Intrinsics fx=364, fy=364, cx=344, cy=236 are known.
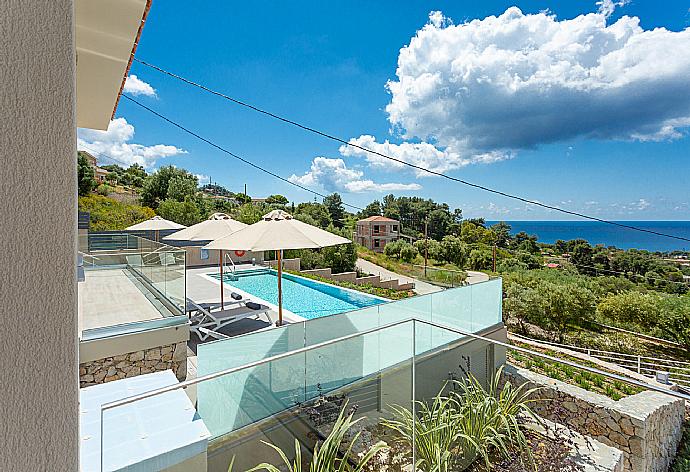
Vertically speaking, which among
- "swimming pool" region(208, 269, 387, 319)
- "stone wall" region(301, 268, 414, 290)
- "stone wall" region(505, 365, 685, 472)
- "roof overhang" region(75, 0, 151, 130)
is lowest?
"stone wall" region(505, 365, 685, 472)

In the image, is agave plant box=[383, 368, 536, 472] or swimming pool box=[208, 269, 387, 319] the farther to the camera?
swimming pool box=[208, 269, 387, 319]

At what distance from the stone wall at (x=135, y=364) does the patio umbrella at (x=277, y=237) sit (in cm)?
173

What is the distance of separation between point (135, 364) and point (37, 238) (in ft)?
18.1

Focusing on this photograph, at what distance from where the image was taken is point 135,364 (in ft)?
17.5

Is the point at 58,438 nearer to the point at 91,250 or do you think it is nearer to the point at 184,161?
the point at 91,250

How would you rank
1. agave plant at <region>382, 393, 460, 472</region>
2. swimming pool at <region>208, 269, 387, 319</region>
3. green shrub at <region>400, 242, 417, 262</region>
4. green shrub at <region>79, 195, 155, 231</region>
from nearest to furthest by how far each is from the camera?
agave plant at <region>382, 393, 460, 472</region> → swimming pool at <region>208, 269, 387, 319</region> → green shrub at <region>79, 195, 155, 231</region> → green shrub at <region>400, 242, 417, 262</region>

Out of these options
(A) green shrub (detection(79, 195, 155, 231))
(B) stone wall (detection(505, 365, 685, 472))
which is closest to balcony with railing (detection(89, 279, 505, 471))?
(B) stone wall (detection(505, 365, 685, 472))

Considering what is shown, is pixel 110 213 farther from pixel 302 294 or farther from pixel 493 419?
pixel 493 419

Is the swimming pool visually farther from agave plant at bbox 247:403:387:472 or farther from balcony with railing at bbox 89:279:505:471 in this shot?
agave plant at bbox 247:403:387:472

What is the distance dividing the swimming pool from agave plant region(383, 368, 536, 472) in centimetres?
541

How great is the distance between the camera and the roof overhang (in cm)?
204

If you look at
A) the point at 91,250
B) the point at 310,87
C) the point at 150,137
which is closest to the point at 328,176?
the point at 310,87

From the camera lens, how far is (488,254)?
32750mm

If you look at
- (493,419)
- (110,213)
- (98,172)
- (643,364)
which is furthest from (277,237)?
(98,172)
